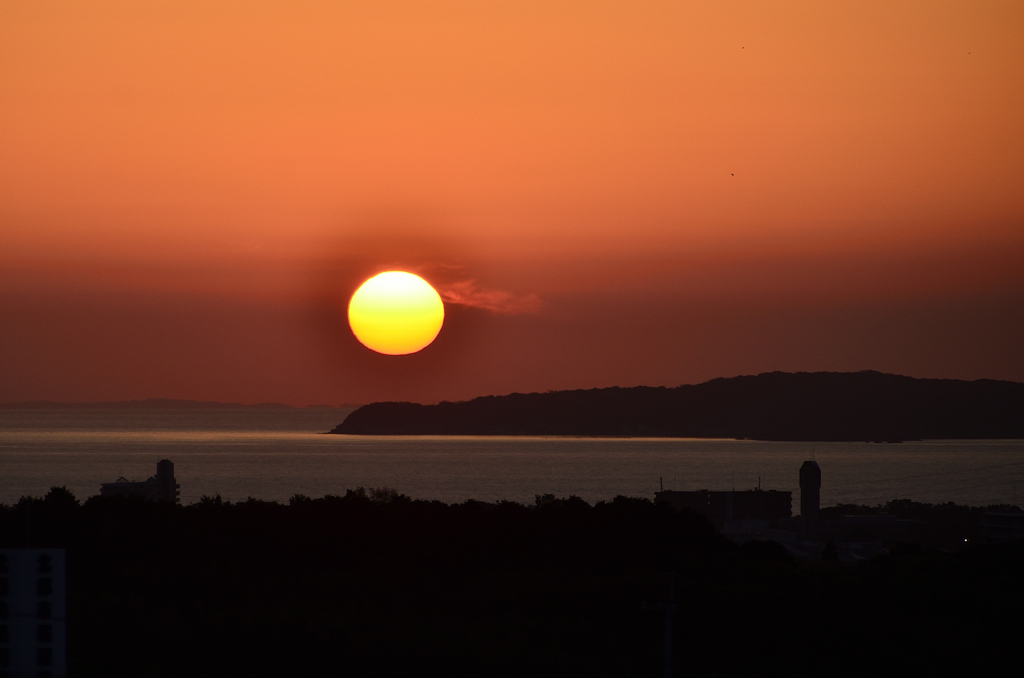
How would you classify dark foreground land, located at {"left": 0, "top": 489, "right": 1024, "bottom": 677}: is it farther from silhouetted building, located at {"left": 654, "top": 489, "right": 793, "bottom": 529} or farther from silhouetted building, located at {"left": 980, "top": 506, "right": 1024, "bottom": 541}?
silhouetted building, located at {"left": 654, "top": 489, "right": 793, "bottom": 529}

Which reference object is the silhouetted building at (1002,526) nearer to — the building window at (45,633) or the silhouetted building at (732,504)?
the silhouetted building at (732,504)

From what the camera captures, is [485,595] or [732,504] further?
[732,504]

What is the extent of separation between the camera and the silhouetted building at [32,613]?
2280 cm

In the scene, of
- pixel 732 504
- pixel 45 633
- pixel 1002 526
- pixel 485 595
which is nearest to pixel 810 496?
pixel 732 504

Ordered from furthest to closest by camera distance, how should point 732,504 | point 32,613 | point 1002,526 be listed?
point 732,504 < point 1002,526 < point 32,613

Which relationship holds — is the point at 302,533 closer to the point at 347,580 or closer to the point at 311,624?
the point at 347,580

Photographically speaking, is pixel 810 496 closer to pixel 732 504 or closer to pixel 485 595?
pixel 732 504

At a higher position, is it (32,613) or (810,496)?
(32,613)

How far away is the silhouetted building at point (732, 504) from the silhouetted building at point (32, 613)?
275 feet

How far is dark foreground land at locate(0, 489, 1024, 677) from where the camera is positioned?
31109 mm

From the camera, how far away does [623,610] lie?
3509 cm

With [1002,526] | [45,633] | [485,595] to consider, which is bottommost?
[1002,526]

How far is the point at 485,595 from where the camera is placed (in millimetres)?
37906

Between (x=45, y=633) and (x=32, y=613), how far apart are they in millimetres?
549
